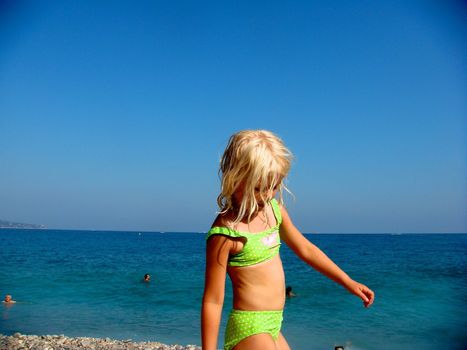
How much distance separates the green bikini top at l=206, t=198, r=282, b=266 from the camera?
2023mm

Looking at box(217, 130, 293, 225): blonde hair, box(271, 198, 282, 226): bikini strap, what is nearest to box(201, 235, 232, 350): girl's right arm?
box(217, 130, 293, 225): blonde hair

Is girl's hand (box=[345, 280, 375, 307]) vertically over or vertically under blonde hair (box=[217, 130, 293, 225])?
under

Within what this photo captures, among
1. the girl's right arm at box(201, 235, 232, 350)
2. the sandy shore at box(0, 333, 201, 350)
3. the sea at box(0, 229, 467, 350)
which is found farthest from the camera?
the sea at box(0, 229, 467, 350)

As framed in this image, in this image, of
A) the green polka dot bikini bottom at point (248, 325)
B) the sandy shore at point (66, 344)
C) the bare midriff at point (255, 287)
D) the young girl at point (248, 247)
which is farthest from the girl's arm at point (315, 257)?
the sandy shore at point (66, 344)

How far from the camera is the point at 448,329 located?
15.6 metres

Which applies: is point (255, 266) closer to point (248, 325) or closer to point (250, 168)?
point (248, 325)

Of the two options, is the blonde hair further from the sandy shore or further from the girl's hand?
the sandy shore

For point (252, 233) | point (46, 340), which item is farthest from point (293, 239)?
point (46, 340)

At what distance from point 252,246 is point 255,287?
19cm

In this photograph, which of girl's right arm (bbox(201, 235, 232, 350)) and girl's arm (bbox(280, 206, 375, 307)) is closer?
girl's right arm (bbox(201, 235, 232, 350))

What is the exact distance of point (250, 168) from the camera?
77.5 inches

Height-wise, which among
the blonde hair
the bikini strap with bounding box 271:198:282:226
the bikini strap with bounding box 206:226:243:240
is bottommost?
the bikini strap with bounding box 206:226:243:240

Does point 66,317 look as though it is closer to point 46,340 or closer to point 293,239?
point 46,340

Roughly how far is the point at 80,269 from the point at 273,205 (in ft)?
112
